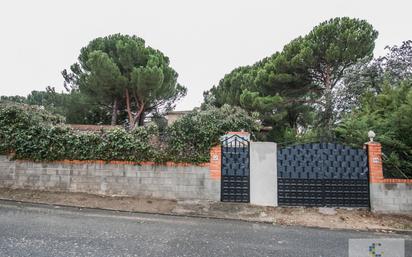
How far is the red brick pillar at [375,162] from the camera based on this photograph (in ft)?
19.4

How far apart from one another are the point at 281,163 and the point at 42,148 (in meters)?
6.66

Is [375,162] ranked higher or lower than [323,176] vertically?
higher

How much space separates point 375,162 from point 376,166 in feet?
0.33

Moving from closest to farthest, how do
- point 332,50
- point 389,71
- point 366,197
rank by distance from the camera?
point 366,197
point 389,71
point 332,50

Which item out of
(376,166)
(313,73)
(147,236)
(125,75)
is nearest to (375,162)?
(376,166)

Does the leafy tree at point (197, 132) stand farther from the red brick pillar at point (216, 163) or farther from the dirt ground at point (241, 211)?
the dirt ground at point (241, 211)

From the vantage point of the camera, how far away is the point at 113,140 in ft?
21.6

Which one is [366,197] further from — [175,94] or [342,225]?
[175,94]

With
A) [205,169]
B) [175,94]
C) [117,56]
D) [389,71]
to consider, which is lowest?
[205,169]

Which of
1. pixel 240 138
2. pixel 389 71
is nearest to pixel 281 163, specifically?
pixel 240 138

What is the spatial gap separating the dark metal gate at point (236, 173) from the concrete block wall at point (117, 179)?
244mm

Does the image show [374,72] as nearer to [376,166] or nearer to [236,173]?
[376,166]

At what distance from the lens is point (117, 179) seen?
6.46 meters
